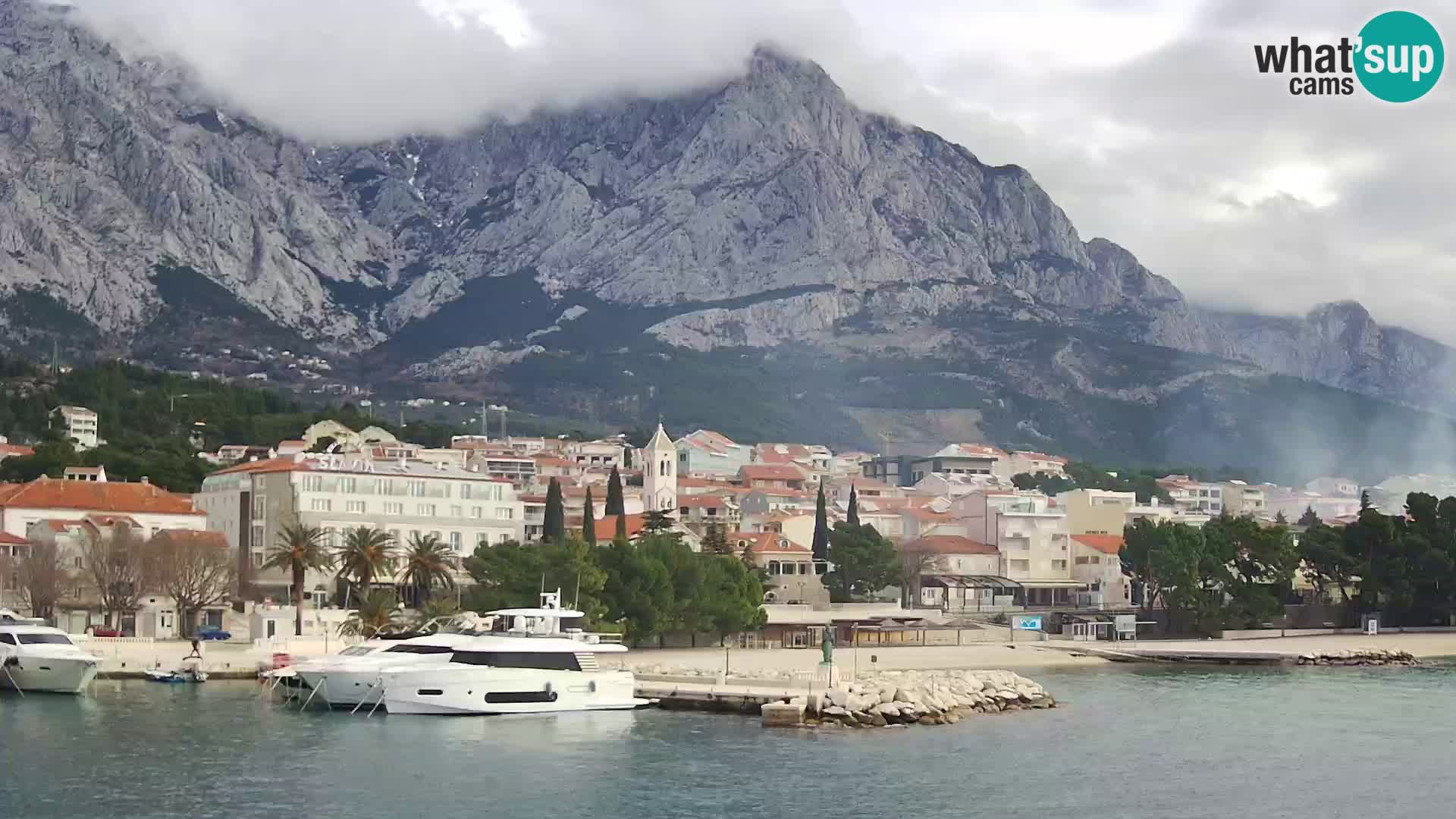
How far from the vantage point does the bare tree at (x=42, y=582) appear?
82.1 meters

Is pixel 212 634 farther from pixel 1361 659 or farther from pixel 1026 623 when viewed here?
pixel 1361 659

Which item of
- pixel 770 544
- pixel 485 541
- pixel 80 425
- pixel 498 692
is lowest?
pixel 498 692

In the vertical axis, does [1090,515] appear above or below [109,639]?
above

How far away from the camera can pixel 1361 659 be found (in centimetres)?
9300

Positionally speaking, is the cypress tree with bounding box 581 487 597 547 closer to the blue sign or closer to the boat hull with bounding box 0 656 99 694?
the blue sign

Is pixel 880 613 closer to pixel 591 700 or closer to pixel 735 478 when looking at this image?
pixel 591 700

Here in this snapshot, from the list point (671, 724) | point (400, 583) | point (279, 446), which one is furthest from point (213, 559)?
point (279, 446)

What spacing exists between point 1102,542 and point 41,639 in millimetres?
83458

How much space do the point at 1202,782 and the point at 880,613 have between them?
53932 mm

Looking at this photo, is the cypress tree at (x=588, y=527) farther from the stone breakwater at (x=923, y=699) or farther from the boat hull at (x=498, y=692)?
the boat hull at (x=498, y=692)

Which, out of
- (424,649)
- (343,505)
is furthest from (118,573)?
(424,649)

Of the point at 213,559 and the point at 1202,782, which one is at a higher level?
the point at 213,559

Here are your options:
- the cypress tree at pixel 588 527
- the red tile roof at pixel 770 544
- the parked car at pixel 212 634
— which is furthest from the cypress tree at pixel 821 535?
the parked car at pixel 212 634

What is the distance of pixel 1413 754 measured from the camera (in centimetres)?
5484
